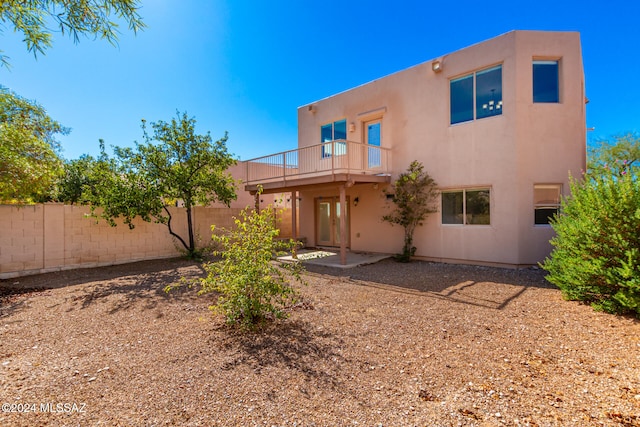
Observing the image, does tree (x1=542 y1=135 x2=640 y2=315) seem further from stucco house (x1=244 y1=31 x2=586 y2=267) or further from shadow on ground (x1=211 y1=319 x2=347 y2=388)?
shadow on ground (x1=211 y1=319 x2=347 y2=388)

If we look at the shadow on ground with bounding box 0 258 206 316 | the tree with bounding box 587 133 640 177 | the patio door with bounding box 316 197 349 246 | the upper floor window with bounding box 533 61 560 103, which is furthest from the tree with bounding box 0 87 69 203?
the tree with bounding box 587 133 640 177

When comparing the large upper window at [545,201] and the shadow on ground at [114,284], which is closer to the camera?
the shadow on ground at [114,284]

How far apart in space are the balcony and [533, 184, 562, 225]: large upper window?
424 centimetres

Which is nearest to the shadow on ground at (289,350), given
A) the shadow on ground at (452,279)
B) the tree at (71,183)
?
the shadow on ground at (452,279)

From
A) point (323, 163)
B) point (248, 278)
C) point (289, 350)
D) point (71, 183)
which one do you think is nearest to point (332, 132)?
point (323, 163)

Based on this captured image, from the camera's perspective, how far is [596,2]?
8.67m

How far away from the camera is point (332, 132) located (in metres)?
12.4

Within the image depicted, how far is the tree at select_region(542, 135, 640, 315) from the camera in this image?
4.27 metres

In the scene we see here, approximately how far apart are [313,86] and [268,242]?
1143cm

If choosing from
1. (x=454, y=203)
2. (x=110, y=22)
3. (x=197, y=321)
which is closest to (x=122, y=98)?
(x=110, y=22)

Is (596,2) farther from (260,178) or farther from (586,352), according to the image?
(260,178)

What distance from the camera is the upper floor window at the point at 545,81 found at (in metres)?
8.30

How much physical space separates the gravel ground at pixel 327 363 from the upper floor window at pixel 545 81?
19.0 ft

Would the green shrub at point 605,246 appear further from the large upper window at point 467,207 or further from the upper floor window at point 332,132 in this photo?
the upper floor window at point 332,132
